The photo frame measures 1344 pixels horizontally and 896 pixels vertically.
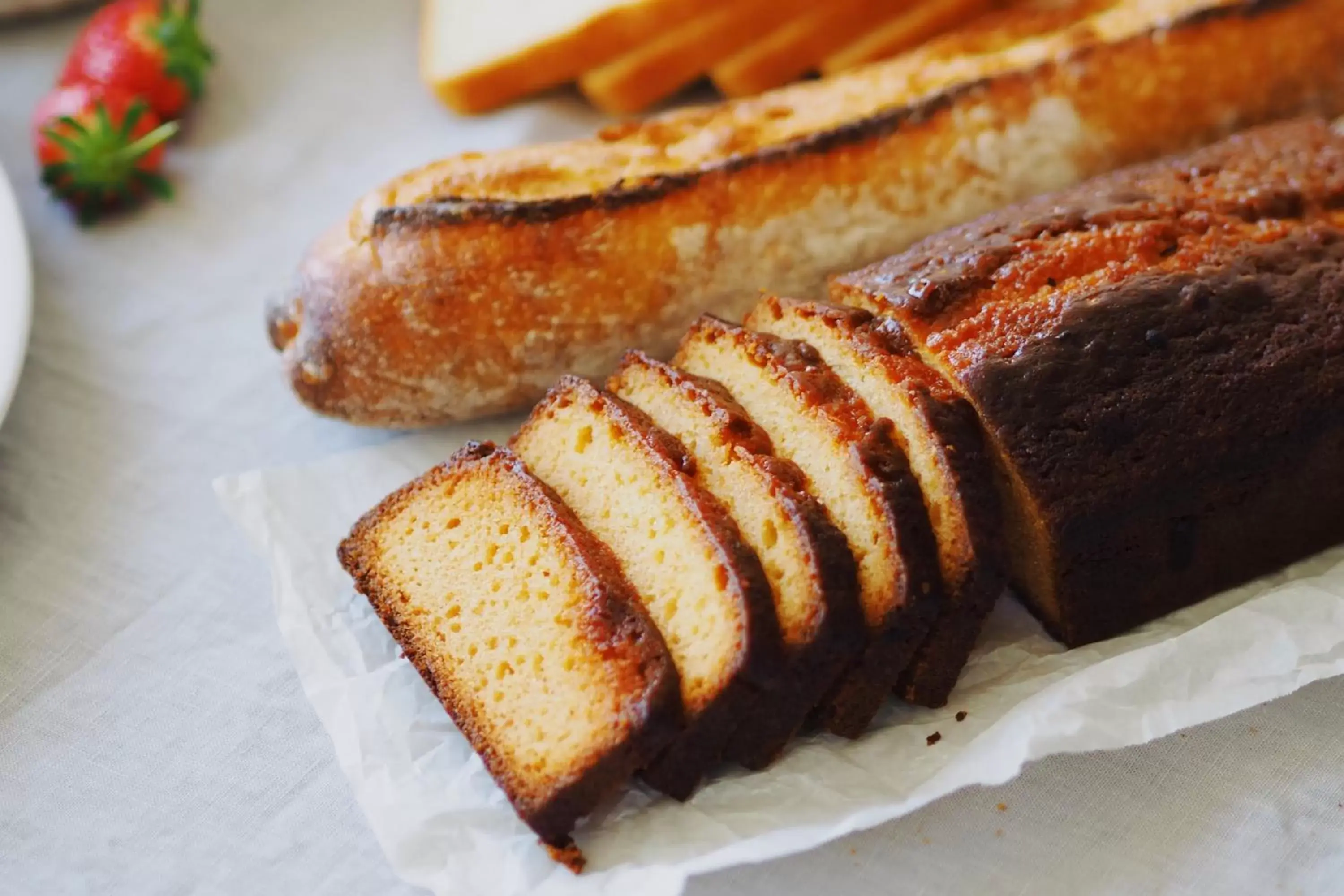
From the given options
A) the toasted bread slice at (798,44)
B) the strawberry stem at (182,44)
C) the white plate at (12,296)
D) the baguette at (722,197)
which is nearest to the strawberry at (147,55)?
the strawberry stem at (182,44)

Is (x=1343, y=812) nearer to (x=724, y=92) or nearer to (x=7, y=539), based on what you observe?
(x=724, y=92)

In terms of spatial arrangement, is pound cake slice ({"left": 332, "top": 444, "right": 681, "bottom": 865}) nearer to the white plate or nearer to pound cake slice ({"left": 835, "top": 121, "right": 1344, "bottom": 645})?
pound cake slice ({"left": 835, "top": 121, "right": 1344, "bottom": 645})

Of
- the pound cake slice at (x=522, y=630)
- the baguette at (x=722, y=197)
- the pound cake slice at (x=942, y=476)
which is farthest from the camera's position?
the baguette at (x=722, y=197)

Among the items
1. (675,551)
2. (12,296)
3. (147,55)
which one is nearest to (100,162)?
(147,55)

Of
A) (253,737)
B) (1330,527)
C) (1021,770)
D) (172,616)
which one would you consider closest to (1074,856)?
(1021,770)

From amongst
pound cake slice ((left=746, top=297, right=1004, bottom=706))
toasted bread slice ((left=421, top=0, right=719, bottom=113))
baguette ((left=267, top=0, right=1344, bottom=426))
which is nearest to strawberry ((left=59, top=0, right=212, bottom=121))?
toasted bread slice ((left=421, top=0, right=719, bottom=113))

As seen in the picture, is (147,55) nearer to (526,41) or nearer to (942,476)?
(526,41)

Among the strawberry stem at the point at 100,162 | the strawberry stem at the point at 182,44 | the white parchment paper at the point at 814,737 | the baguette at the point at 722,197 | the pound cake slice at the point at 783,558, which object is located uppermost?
the strawberry stem at the point at 182,44

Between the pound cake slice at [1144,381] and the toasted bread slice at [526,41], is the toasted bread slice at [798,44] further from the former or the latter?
the pound cake slice at [1144,381]
